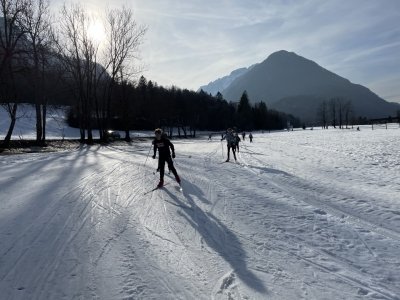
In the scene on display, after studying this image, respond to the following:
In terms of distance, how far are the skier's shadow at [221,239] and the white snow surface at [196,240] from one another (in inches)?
1.0

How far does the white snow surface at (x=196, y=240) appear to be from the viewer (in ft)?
16.0

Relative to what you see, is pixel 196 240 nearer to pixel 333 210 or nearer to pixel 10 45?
pixel 333 210

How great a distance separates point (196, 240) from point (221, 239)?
1.58 feet

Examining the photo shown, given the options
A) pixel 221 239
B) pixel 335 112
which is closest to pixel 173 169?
pixel 221 239

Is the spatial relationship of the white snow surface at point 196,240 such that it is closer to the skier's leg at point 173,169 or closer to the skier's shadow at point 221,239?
the skier's shadow at point 221,239

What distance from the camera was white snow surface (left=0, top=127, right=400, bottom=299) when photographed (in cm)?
489

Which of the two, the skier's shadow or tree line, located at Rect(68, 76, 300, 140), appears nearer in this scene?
the skier's shadow

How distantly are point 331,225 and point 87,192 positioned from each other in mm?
6831

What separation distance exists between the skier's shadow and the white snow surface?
2 centimetres

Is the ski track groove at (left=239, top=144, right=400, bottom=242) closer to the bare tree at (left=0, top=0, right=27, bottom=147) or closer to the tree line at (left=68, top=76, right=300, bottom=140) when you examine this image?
the bare tree at (left=0, top=0, right=27, bottom=147)

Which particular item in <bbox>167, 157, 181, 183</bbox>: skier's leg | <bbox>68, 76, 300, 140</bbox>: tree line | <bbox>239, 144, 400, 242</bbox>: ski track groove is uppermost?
<bbox>68, 76, 300, 140</bbox>: tree line

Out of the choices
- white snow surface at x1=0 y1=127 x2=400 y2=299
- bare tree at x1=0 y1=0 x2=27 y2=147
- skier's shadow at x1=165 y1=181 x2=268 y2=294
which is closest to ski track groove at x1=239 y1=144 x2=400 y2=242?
white snow surface at x1=0 y1=127 x2=400 y2=299

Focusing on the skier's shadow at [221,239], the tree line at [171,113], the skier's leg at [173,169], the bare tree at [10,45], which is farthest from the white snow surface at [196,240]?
the tree line at [171,113]

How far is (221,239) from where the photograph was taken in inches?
269
